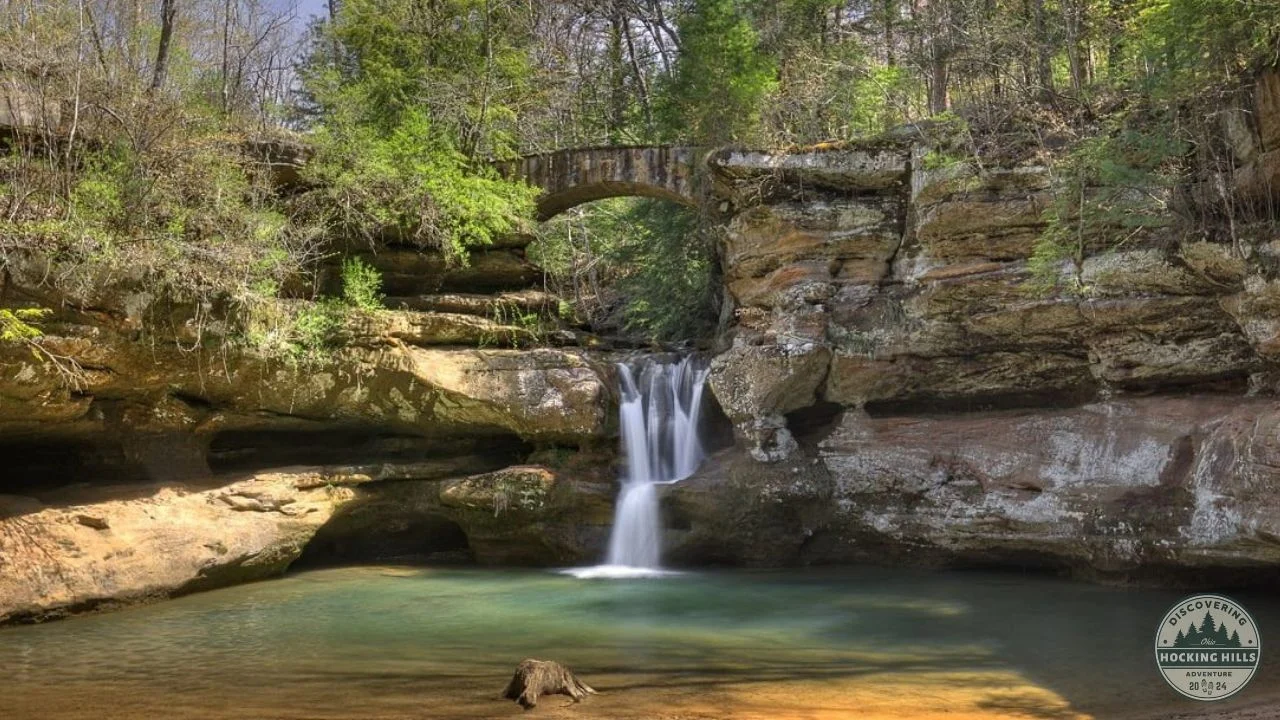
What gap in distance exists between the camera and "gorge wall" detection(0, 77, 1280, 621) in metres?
10.5

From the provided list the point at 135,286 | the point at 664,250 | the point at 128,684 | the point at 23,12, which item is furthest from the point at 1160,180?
the point at 23,12

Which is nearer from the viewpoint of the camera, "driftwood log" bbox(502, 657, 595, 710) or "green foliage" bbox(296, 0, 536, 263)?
"driftwood log" bbox(502, 657, 595, 710)

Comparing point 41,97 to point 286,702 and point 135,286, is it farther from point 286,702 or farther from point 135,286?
point 286,702

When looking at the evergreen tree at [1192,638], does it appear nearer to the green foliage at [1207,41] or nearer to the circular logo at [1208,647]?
the circular logo at [1208,647]

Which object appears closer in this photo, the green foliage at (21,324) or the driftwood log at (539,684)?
the driftwood log at (539,684)

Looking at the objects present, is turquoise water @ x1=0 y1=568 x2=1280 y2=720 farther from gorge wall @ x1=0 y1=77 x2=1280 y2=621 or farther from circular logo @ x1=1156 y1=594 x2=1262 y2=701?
gorge wall @ x1=0 y1=77 x2=1280 y2=621

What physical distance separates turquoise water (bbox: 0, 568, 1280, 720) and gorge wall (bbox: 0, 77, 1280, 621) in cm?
88

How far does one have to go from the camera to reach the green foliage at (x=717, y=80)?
1769 centimetres

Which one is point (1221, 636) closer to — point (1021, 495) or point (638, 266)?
point (1021, 495)

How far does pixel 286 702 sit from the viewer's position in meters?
A: 6.63

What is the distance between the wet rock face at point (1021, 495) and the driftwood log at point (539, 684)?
6.99 meters

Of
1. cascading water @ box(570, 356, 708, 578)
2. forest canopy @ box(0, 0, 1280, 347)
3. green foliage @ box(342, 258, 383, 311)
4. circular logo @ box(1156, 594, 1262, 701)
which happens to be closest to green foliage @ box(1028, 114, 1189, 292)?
forest canopy @ box(0, 0, 1280, 347)

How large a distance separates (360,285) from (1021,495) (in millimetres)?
9653

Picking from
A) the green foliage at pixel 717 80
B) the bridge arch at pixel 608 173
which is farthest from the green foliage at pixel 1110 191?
the green foliage at pixel 717 80
